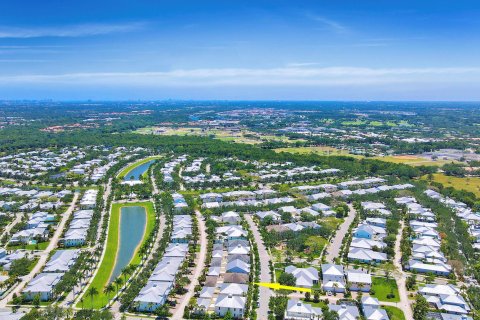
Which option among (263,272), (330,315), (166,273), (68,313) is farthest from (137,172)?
(330,315)

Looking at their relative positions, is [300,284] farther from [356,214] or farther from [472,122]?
[472,122]

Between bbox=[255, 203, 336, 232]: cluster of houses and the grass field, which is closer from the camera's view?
bbox=[255, 203, 336, 232]: cluster of houses

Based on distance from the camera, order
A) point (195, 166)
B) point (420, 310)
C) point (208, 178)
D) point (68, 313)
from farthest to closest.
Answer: point (195, 166) < point (208, 178) < point (420, 310) < point (68, 313)

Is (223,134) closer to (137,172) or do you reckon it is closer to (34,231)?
(137,172)

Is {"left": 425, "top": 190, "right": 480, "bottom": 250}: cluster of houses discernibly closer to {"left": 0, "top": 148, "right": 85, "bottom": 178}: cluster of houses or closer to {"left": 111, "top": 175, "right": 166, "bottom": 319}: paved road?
{"left": 111, "top": 175, "right": 166, "bottom": 319}: paved road

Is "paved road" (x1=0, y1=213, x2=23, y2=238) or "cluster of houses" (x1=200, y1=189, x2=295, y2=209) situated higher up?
"cluster of houses" (x1=200, y1=189, x2=295, y2=209)

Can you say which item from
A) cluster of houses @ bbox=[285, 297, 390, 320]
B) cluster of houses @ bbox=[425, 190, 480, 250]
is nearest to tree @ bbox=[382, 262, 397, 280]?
cluster of houses @ bbox=[285, 297, 390, 320]
